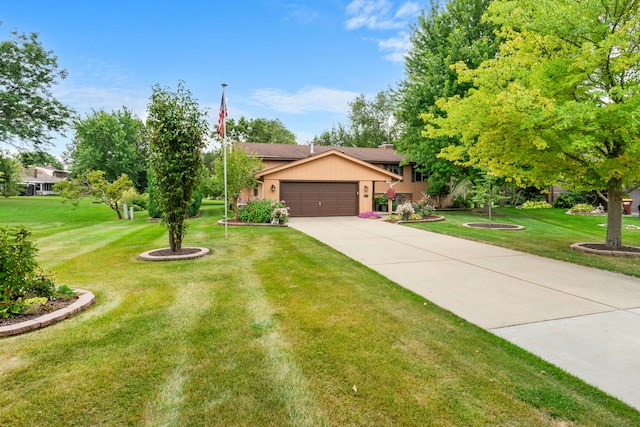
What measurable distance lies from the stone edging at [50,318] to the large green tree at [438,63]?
16.2m

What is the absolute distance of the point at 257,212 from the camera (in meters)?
15.0

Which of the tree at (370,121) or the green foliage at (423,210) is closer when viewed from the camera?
the green foliage at (423,210)

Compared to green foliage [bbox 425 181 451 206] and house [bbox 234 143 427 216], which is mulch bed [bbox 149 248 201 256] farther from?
green foliage [bbox 425 181 451 206]

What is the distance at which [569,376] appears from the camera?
292 centimetres

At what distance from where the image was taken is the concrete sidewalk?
10.6ft

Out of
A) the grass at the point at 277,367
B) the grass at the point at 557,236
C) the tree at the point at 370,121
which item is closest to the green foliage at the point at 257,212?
the grass at the point at 557,236

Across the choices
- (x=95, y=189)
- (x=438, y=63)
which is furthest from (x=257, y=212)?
(x=438, y=63)

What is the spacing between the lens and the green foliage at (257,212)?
49.0ft

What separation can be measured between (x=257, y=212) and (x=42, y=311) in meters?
11.0

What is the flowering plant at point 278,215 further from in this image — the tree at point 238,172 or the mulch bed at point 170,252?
the mulch bed at point 170,252

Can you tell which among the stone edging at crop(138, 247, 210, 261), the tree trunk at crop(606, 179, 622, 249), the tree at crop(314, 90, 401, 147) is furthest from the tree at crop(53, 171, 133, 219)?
the tree at crop(314, 90, 401, 147)

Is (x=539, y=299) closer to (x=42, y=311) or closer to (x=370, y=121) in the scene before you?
(x=42, y=311)

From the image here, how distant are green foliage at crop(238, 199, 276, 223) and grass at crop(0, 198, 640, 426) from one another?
9.59 meters

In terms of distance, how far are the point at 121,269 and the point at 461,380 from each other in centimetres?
628
